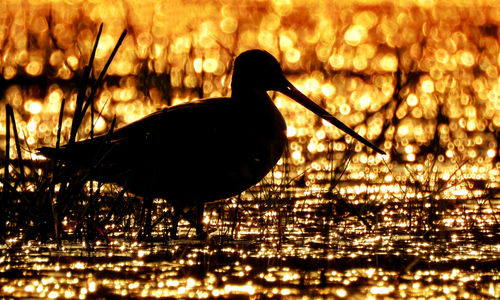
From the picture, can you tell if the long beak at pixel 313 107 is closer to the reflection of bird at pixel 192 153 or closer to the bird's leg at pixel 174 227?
the reflection of bird at pixel 192 153

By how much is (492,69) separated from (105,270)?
10.7 m

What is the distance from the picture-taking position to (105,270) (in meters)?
4.47

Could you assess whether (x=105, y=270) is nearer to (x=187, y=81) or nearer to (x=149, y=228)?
(x=149, y=228)

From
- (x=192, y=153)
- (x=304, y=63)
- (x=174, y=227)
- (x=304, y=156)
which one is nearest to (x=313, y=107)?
(x=192, y=153)

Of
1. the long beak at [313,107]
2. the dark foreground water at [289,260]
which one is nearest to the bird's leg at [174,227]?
the dark foreground water at [289,260]

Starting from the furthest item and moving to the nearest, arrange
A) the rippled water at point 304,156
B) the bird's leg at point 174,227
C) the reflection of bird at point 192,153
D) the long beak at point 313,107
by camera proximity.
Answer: the long beak at point 313,107
the reflection of bird at point 192,153
the bird's leg at point 174,227
the rippled water at point 304,156

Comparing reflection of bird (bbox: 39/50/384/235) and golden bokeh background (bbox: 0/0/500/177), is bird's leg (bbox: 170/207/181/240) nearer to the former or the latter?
reflection of bird (bbox: 39/50/384/235)

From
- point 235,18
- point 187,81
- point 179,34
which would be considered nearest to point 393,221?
point 187,81

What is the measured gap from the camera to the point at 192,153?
6.52 metres

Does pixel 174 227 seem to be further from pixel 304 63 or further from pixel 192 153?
pixel 304 63

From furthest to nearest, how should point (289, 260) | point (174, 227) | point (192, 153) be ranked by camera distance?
point (192, 153), point (174, 227), point (289, 260)

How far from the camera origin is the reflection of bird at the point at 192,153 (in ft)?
20.7

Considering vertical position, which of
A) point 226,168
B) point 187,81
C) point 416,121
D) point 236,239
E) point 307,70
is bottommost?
point 236,239

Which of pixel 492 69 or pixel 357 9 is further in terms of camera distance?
pixel 357 9
